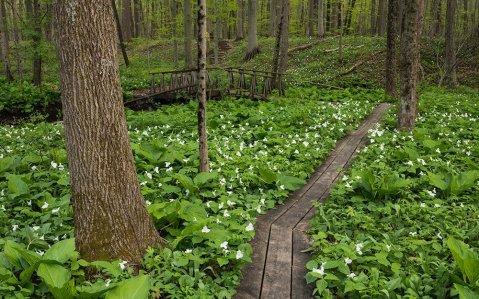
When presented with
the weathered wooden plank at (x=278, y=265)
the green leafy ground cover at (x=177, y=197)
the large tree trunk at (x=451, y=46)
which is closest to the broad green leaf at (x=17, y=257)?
the green leafy ground cover at (x=177, y=197)

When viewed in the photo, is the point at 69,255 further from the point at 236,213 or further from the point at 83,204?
the point at 236,213

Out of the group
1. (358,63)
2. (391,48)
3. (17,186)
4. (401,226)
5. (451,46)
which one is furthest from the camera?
(358,63)

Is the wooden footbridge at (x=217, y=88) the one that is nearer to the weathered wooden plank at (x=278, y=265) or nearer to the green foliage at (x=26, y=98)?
the green foliage at (x=26, y=98)

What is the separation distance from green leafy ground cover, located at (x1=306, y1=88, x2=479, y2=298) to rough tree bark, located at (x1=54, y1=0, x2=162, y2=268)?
2100 millimetres

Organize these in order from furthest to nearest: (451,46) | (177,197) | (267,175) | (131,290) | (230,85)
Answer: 1. (451,46)
2. (230,85)
3. (267,175)
4. (177,197)
5. (131,290)

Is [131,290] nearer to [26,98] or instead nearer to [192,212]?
[192,212]

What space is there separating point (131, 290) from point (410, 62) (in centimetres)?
891

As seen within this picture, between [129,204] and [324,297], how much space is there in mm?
2217

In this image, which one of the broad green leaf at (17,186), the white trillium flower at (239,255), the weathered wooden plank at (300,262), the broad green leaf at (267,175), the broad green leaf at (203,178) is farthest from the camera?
the broad green leaf at (267,175)

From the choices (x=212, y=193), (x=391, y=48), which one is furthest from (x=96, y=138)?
(x=391, y=48)

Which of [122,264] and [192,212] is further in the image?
[192,212]

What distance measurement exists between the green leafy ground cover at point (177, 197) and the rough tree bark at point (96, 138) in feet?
0.80

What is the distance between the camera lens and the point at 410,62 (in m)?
9.73

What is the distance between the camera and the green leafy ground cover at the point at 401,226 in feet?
12.8
